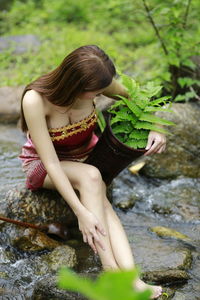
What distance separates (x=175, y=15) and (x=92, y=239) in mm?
3154

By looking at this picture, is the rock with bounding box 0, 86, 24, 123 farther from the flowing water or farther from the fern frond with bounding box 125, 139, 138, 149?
the fern frond with bounding box 125, 139, 138, 149

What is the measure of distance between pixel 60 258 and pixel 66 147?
809mm

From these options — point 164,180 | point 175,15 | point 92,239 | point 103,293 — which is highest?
point 103,293

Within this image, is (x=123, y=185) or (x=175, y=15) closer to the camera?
(x=123, y=185)

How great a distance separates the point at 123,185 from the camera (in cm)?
434

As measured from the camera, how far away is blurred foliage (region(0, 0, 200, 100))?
5147 mm

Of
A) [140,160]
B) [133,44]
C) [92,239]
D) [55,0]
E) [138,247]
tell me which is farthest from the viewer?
[55,0]

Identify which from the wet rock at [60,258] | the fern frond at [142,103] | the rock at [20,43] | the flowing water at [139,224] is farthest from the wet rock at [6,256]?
the rock at [20,43]

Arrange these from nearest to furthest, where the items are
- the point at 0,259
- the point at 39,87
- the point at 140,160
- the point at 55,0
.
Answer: the point at 39,87
the point at 0,259
the point at 140,160
the point at 55,0

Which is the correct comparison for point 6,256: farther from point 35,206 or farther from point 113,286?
point 113,286

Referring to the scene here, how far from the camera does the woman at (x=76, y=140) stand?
2547 millimetres

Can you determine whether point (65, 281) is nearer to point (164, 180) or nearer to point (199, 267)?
point (199, 267)

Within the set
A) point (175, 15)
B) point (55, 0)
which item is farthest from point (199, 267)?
point (55, 0)

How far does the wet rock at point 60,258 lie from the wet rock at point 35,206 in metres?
0.38
